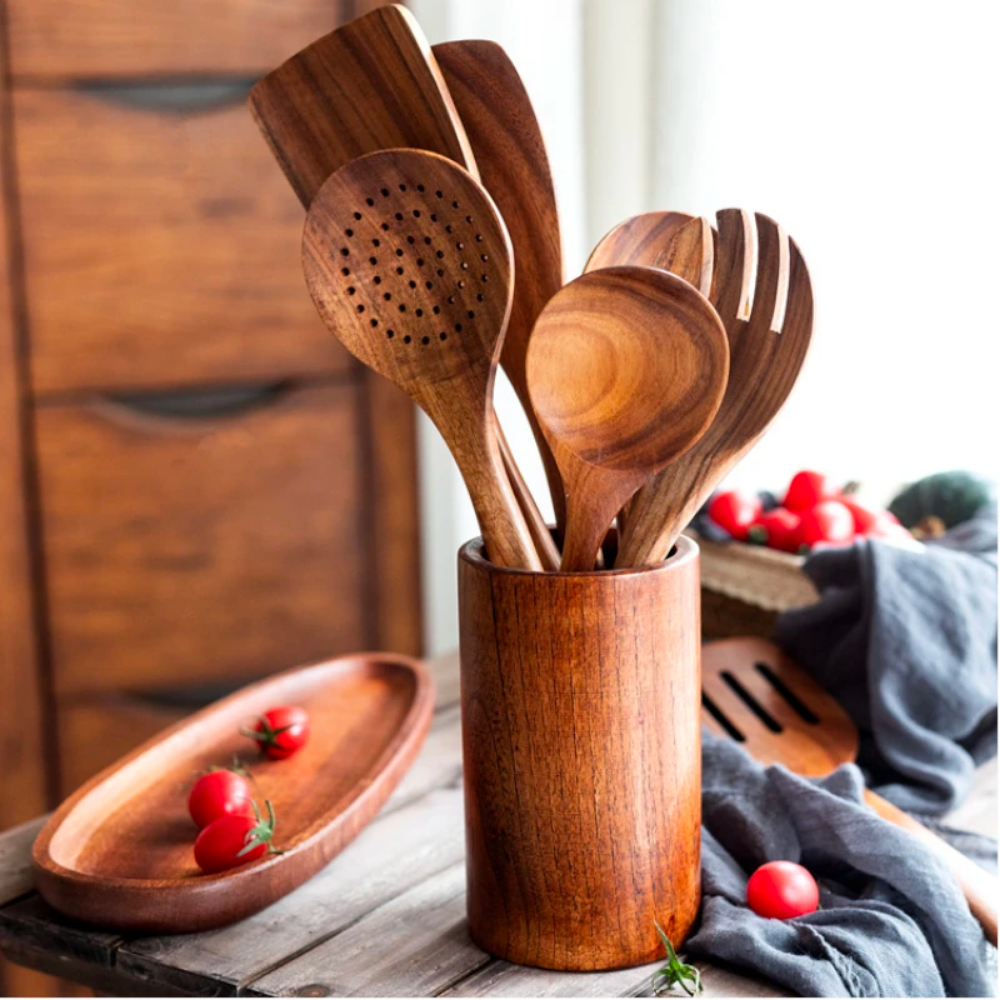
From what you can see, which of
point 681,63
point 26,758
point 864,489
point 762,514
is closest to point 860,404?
point 864,489

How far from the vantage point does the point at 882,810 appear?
2.91ft

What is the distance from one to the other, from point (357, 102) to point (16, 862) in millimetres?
519

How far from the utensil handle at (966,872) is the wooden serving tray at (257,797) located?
0.33 m

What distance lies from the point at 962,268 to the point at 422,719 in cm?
90

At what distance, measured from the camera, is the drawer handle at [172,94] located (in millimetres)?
1844

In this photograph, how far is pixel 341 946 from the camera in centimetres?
74

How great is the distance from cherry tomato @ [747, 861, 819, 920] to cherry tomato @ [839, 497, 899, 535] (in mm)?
575

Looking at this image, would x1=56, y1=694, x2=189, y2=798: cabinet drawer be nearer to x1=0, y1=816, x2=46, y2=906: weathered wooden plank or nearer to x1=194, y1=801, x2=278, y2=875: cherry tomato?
x1=0, y1=816, x2=46, y2=906: weathered wooden plank

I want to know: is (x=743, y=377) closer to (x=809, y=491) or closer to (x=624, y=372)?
(x=624, y=372)

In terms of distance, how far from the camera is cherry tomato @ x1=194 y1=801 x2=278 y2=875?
30.2 inches

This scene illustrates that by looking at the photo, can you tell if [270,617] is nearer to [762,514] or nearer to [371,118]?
[762,514]

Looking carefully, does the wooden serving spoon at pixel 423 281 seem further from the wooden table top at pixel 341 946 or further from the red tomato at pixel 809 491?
the red tomato at pixel 809 491

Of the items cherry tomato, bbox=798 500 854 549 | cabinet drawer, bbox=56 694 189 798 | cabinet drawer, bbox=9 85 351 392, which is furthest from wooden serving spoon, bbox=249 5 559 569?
cabinet drawer, bbox=56 694 189 798

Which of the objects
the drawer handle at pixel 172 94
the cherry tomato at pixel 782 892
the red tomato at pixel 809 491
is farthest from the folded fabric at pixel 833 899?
the drawer handle at pixel 172 94
